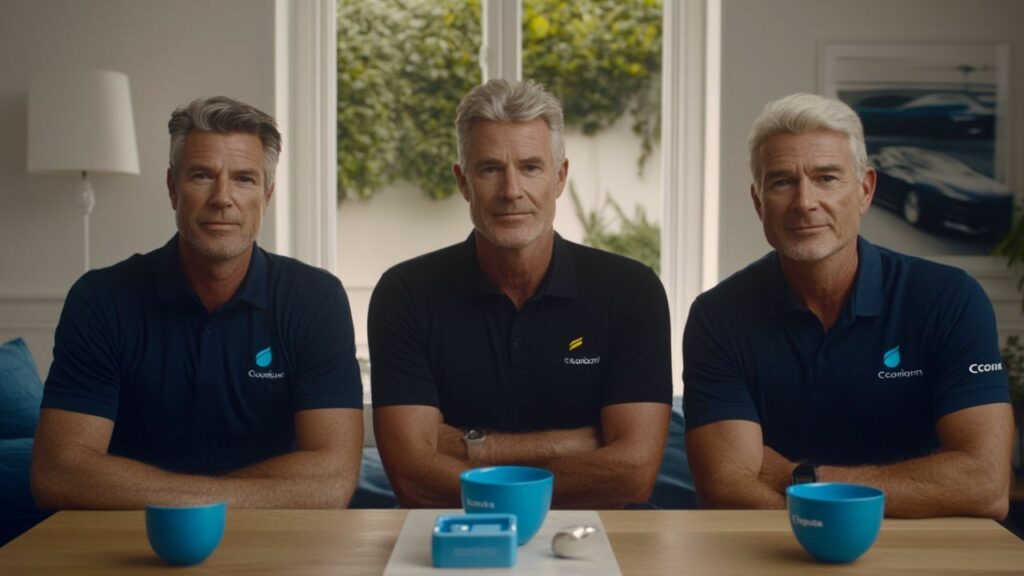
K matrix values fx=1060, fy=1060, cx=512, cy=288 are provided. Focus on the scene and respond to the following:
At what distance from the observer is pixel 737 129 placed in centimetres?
425

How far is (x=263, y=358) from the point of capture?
2102mm

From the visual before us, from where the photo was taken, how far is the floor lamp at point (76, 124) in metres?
3.81

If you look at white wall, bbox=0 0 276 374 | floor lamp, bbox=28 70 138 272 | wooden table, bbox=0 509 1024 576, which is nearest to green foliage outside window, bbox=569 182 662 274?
white wall, bbox=0 0 276 374

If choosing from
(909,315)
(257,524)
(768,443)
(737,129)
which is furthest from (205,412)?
(737,129)

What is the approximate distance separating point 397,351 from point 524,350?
0.26 m

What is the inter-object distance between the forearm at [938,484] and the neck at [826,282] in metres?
0.37

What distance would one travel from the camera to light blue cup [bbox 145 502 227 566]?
1.22 m

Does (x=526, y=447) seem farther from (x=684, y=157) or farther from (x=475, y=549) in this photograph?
(x=684, y=157)

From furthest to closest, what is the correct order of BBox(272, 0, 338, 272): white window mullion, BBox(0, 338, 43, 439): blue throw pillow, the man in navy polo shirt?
BBox(272, 0, 338, 272): white window mullion → BBox(0, 338, 43, 439): blue throw pillow → the man in navy polo shirt

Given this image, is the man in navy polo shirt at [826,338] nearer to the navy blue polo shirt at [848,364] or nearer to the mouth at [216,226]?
the navy blue polo shirt at [848,364]

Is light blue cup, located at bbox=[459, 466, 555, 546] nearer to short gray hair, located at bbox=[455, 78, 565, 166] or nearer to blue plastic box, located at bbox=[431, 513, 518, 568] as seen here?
blue plastic box, located at bbox=[431, 513, 518, 568]

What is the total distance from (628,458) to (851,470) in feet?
1.43

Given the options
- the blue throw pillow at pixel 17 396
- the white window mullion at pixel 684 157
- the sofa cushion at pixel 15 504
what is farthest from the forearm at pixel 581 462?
the white window mullion at pixel 684 157

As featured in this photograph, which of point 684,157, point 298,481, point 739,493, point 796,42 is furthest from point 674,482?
point 796,42
